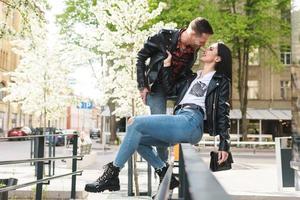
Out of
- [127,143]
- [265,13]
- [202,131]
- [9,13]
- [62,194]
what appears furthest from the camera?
[265,13]

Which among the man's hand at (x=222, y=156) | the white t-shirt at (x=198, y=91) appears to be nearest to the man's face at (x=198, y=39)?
the white t-shirt at (x=198, y=91)

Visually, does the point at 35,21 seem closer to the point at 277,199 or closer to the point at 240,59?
the point at 277,199

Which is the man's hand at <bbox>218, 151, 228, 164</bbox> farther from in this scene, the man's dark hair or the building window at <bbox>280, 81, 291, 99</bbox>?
the building window at <bbox>280, 81, 291, 99</bbox>

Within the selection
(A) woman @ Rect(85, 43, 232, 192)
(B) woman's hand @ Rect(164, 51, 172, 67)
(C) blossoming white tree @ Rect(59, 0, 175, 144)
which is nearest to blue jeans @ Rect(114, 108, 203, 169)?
(A) woman @ Rect(85, 43, 232, 192)

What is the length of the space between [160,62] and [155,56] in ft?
0.30

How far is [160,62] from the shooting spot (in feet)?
12.7

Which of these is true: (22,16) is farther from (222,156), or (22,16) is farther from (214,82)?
(222,156)

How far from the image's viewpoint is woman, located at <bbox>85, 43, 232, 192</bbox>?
10.6 ft

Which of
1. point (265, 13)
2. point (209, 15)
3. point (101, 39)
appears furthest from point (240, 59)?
point (101, 39)

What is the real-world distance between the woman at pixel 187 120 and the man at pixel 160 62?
0.08 m

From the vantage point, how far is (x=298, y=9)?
1007 cm

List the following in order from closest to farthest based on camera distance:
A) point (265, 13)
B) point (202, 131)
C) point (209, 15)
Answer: point (202, 131) < point (209, 15) < point (265, 13)

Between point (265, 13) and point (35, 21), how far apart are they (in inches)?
1113

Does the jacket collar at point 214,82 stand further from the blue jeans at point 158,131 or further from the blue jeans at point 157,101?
the blue jeans at point 157,101
